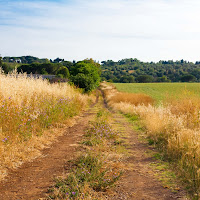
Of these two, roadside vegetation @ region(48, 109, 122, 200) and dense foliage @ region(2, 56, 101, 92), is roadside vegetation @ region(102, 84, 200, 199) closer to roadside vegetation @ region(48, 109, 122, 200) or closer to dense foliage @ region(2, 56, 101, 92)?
roadside vegetation @ region(48, 109, 122, 200)

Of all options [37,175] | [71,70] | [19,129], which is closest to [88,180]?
[37,175]

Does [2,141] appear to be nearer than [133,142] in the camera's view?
Yes

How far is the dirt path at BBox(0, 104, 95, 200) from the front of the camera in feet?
13.1

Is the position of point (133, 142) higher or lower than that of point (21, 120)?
lower

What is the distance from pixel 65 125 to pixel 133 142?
3.72 m

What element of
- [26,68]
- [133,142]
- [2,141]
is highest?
[26,68]

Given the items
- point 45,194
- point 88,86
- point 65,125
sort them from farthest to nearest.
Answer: point 88,86
point 65,125
point 45,194

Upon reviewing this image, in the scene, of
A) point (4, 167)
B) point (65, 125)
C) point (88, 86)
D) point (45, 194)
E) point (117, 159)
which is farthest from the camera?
point (88, 86)

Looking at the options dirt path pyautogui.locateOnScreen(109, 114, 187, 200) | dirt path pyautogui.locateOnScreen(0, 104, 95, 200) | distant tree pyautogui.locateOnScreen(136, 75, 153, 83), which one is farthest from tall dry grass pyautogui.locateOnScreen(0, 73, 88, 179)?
distant tree pyautogui.locateOnScreen(136, 75, 153, 83)

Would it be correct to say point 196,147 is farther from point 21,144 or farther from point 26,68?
point 26,68

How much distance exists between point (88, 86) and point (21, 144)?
2853 cm

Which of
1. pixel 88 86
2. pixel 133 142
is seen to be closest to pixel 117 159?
pixel 133 142

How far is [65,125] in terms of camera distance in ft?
35.2

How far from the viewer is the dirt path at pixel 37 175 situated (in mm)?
3985
